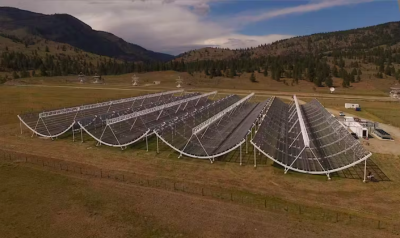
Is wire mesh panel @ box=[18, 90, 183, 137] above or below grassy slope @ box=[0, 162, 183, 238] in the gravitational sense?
above

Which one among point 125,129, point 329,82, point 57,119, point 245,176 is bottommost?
point 245,176

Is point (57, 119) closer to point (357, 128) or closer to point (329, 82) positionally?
point (357, 128)

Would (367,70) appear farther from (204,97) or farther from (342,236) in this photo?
(342,236)

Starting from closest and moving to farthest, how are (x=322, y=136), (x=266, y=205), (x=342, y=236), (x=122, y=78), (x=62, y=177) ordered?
(x=342, y=236) → (x=266, y=205) → (x=62, y=177) → (x=322, y=136) → (x=122, y=78)

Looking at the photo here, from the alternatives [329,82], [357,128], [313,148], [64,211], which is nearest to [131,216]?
[64,211]

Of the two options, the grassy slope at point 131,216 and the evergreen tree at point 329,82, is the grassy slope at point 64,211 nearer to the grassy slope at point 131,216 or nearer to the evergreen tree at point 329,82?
the grassy slope at point 131,216

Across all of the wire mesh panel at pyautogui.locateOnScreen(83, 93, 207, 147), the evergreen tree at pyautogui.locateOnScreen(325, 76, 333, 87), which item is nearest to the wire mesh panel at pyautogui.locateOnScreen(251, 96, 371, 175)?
the wire mesh panel at pyautogui.locateOnScreen(83, 93, 207, 147)

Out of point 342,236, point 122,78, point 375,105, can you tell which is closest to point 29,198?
point 342,236

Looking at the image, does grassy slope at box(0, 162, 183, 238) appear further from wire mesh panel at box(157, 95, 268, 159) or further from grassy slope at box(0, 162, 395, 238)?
wire mesh panel at box(157, 95, 268, 159)
